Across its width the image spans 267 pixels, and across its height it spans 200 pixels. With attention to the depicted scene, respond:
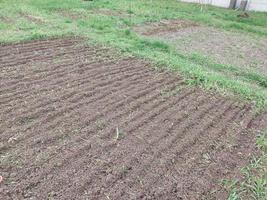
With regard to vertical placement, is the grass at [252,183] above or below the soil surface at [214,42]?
above

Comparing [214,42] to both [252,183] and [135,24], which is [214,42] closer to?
[135,24]

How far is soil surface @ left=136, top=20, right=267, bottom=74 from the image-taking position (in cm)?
710

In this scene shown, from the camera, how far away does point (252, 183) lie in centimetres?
326

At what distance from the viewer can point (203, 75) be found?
5.69 metres

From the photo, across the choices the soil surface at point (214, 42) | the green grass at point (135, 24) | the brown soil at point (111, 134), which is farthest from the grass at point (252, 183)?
the soil surface at point (214, 42)

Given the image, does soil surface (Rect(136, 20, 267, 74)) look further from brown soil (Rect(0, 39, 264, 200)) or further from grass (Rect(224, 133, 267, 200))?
grass (Rect(224, 133, 267, 200))

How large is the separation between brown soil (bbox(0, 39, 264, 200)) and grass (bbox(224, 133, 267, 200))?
10 centimetres

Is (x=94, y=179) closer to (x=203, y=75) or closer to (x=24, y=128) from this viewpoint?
(x=24, y=128)

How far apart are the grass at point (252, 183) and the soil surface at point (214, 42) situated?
343cm

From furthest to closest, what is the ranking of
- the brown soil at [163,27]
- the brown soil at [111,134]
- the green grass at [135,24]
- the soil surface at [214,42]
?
1. the brown soil at [163,27]
2. the soil surface at [214,42]
3. the green grass at [135,24]
4. the brown soil at [111,134]

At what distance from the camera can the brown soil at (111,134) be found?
300 cm

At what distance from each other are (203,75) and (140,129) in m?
2.23

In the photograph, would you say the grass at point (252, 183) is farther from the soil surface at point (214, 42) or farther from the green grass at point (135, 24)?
the soil surface at point (214, 42)

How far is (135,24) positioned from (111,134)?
5.97 metres
